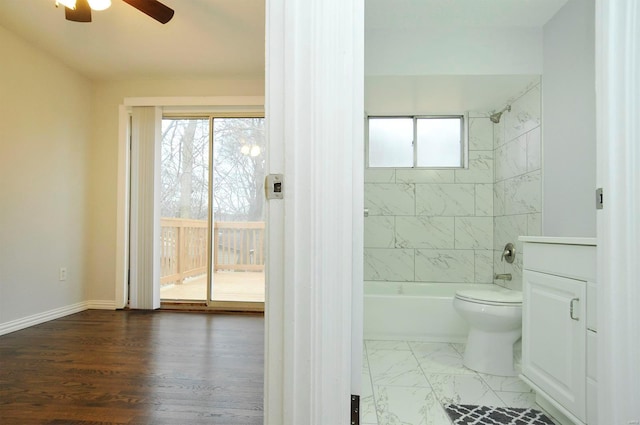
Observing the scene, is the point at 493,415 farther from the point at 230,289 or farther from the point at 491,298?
the point at 230,289

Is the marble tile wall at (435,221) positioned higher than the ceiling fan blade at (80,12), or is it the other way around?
the ceiling fan blade at (80,12)

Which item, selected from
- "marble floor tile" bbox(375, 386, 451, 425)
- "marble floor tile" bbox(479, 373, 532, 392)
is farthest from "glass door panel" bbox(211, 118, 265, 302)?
"marble floor tile" bbox(479, 373, 532, 392)

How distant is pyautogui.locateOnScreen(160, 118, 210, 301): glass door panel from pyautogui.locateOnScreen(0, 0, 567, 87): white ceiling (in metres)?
0.69

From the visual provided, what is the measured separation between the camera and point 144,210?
12.9ft

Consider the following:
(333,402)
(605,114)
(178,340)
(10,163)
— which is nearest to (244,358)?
(178,340)

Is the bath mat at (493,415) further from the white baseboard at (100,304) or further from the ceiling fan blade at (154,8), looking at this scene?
the white baseboard at (100,304)

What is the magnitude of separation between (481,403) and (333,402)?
4.66 ft

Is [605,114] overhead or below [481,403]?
overhead

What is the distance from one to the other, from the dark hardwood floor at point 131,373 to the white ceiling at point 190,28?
240 centimetres

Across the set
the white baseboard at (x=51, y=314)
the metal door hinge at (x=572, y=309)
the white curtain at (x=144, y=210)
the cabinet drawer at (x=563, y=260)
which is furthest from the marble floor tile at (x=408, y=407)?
the white baseboard at (x=51, y=314)

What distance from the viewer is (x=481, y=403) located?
1898 millimetres

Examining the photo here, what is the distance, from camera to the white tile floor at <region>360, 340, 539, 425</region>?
1.79 m

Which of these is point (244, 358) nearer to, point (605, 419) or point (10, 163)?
point (605, 419)

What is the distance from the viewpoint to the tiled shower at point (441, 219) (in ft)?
11.9
